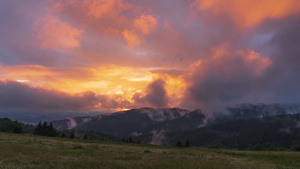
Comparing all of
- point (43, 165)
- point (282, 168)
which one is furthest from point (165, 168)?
point (282, 168)

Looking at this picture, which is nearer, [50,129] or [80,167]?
[80,167]

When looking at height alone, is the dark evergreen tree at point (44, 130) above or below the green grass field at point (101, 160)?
below

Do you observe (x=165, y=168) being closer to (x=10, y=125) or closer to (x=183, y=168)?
(x=183, y=168)

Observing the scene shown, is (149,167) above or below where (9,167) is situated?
below

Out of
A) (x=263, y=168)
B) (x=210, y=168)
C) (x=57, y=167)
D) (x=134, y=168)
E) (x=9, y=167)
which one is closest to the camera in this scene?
(x=9, y=167)

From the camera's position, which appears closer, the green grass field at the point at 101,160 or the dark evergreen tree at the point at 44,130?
the green grass field at the point at 101,160

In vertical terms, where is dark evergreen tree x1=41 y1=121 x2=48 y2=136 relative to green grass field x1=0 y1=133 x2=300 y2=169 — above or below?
below

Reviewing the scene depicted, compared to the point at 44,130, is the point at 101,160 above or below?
above

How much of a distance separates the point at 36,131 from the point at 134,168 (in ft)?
387

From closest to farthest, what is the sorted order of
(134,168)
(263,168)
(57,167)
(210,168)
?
1. (57,167)
2. (134,168)
3. (210,168)
4. (263,168)

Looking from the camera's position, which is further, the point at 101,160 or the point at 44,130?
the point at 44,130

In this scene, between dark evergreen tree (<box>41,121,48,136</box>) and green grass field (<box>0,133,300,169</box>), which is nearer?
green grass field (<box>0,133,300,169</box>)

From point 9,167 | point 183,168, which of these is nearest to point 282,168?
point 183,168

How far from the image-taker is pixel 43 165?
14.4 metres
